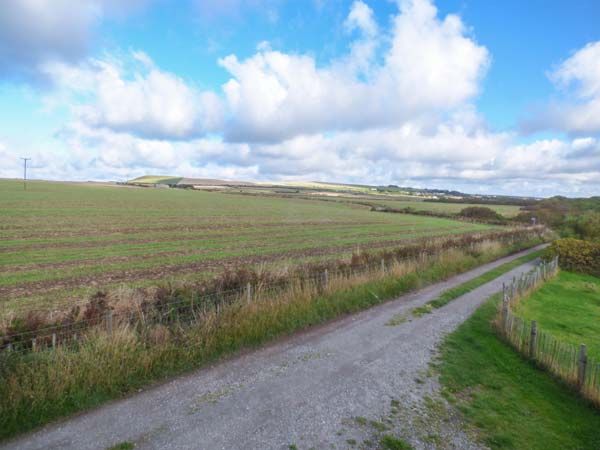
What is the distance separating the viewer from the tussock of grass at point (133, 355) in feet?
19.2

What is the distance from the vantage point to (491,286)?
63.6 ft

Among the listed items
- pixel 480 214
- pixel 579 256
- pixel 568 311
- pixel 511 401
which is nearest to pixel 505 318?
pixel 511 401

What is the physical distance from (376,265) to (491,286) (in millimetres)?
7466

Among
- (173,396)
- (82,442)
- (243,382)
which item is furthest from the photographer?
(243,382)

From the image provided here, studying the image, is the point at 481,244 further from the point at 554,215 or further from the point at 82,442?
the point at 554,215

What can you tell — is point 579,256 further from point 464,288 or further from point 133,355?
point 133,355

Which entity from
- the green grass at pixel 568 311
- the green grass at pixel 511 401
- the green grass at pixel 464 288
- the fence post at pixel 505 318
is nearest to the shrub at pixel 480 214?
the green grass at pixel 464 288

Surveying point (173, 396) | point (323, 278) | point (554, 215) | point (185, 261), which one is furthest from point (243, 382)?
point (554, 215)

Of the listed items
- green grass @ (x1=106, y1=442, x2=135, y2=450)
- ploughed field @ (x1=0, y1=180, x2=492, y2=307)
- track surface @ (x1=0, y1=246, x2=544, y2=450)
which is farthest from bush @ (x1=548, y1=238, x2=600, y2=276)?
green grass @ (x1=106, y1=442, x2=135, y2=450)

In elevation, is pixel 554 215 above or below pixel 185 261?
above

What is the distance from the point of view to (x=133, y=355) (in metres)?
7.30

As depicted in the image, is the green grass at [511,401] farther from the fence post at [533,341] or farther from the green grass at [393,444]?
the green grass at [393,444]

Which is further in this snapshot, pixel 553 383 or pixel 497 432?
pixel 553 383

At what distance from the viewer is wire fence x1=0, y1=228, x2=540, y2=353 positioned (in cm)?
770
